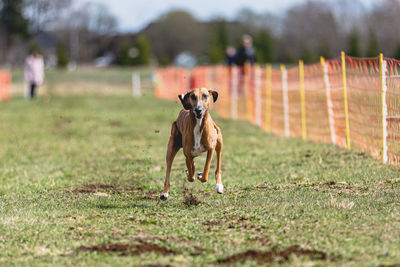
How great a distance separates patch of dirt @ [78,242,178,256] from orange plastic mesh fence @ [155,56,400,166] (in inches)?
198

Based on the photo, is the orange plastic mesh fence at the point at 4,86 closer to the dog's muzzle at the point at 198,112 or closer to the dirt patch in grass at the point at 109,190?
the dirt patch in grass at the point at 109,190

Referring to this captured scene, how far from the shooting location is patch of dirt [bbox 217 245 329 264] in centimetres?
525

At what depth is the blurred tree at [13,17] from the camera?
299 feet

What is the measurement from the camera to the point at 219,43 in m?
92.9

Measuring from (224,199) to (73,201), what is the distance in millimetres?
1854

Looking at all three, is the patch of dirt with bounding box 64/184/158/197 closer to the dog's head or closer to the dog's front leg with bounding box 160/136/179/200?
the dog's front leg with bounding box 160/136/179/200

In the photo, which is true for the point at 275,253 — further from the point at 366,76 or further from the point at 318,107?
the point at 318,107

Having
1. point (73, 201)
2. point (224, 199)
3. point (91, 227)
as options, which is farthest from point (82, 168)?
point (91, 227)

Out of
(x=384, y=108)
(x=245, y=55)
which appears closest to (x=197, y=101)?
(x=384, y=108)

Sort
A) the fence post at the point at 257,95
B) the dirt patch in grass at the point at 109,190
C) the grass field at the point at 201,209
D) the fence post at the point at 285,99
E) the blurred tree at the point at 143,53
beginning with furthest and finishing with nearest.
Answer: the blurred tree at the point at 143,53 < the fence post at the point at 257,95 < the fence post at the point at 285,99 < the dirt patch in grass at the point at 109,190 < the grass field at the point at 201,209

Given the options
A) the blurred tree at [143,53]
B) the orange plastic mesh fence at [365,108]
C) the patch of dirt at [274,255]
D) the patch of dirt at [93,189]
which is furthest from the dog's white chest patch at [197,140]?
the blurred tree at [143,53]

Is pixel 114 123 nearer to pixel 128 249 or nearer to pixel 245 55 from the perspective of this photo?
pixel 245 55

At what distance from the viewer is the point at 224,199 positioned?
7895mm

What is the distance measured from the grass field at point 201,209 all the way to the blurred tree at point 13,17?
82.2 metres
